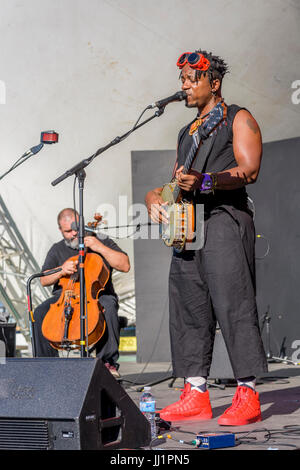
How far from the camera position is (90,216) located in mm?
9266

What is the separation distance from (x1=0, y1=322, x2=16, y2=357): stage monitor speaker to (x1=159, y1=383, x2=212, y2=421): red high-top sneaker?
2.66 metres

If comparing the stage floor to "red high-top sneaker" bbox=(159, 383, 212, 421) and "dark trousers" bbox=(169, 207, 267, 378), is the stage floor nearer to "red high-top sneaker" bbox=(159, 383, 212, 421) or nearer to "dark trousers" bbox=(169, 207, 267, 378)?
"red high-top sneaker" bbox=(159, 383, 212, 421)

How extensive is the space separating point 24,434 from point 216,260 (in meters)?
1.13

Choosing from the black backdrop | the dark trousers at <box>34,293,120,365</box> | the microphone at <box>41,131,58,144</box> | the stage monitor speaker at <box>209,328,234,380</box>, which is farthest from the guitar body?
the black backdrop

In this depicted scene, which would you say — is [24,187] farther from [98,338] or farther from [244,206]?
[244,206]

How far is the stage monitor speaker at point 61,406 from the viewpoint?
183 centimetres

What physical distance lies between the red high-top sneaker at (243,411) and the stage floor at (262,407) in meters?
0.03

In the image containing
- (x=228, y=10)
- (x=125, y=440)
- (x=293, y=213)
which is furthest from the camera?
(x=228, y=10)

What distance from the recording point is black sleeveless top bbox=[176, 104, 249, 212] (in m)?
2.67

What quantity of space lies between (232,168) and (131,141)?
6613 mm

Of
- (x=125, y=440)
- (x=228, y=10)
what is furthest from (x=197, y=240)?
(x=228, y=10)

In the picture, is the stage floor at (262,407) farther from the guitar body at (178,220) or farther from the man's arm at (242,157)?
the man's arm at (242,157)
